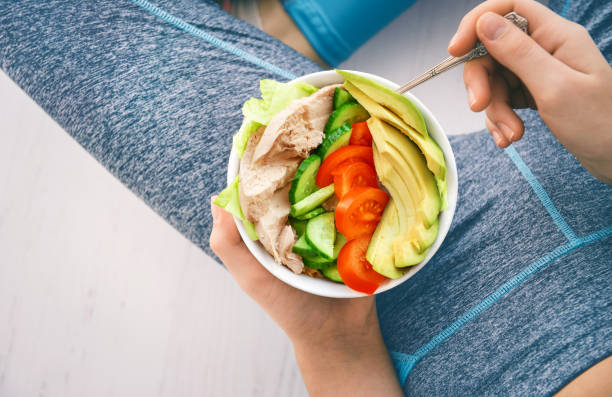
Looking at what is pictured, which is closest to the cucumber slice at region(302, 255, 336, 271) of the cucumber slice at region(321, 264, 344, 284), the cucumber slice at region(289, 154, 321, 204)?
the cucumber slice at region(321, 264, 344, 284)

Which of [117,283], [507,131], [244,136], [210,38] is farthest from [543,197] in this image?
[117,283]

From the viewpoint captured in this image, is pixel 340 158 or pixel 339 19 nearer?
pixel 340 158

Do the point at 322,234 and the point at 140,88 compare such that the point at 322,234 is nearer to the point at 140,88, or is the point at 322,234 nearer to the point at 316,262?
the point at 316,262

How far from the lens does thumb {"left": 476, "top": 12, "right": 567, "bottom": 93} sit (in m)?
0.77

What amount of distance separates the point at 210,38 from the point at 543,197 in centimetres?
95

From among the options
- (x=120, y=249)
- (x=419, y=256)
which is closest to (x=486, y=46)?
(x=419, y=256)

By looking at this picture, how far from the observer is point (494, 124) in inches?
37.5

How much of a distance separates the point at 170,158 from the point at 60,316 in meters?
1.13

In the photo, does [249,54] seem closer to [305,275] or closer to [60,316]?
[305,275]

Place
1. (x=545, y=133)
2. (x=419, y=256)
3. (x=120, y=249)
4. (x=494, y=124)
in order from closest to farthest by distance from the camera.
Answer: (x=419, y=256) → (x=494, y=124) → (x=545, y=133) → (x=120, y=249)

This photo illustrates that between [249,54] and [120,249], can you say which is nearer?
[249,54]

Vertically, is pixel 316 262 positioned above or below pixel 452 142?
above

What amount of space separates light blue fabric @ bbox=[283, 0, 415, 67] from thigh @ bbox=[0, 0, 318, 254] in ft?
1.06

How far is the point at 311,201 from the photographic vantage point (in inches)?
31.9
